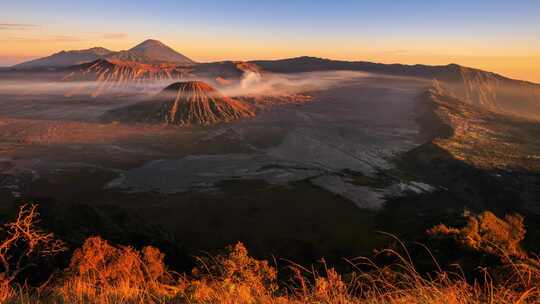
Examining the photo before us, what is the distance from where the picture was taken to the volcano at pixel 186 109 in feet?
353

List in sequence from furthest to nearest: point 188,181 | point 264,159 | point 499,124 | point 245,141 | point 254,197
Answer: point 499,124, point 245,141, point 264,159, point 188,181, point 254,197

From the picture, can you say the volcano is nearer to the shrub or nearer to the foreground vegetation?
the shrub

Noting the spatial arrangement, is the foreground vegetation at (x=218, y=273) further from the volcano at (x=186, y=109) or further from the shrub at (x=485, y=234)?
the volcano at (x=186, y=109)

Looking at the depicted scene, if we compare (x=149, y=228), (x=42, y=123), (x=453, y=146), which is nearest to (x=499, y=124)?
(x=453, y=146)

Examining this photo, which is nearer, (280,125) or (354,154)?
(354,154)

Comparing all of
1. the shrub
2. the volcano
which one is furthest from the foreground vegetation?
the volcano

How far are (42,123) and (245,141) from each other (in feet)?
181

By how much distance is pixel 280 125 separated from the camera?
102938 mm

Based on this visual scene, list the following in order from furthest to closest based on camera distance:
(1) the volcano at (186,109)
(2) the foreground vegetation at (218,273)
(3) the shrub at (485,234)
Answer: (1) the volcano at (186,109) < (3) the shrub at (485,234) < (2) the foreground vegetation at (218,273)

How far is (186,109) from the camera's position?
111812 mm

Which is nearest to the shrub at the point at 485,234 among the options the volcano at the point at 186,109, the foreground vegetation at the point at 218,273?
the foreground vegetation at the point at 218,273

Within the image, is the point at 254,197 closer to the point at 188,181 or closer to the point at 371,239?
the point at 188,181

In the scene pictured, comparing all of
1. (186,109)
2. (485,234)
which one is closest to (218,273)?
(485,234)

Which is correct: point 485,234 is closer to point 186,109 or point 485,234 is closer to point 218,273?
point 218,273
